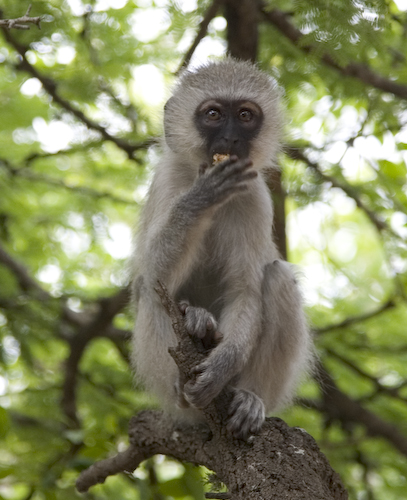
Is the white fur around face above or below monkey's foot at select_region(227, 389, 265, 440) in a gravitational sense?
above

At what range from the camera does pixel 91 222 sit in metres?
8.38

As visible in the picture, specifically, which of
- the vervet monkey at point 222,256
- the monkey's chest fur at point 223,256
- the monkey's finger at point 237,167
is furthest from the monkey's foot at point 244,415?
the monkey's finger at point 237,167

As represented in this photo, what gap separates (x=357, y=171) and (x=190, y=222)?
9.70ft

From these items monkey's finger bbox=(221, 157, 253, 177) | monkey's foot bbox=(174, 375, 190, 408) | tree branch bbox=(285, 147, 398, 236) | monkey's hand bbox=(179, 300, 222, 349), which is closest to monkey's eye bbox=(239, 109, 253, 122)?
tree branch bbox=(285, 147, 398, 236)

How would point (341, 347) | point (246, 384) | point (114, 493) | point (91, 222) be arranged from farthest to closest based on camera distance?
point (91, 222) → point (341, 347) → point (114, 493) → point (246, 384)

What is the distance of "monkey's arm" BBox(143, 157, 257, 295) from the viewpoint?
518cm

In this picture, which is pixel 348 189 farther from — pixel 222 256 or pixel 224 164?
pixel 224 164

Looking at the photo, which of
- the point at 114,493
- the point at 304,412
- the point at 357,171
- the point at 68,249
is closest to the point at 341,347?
the point at 304,412

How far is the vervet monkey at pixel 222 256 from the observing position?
5.23m

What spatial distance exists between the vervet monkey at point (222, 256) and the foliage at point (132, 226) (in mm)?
705

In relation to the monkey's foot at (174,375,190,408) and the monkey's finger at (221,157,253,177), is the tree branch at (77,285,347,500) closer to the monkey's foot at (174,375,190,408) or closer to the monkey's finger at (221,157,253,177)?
the monkey's foot at (174,375,190,408)

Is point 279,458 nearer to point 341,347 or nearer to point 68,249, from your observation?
point 341,347

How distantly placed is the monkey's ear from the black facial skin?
0.95 feet

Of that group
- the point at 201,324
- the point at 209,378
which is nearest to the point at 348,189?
the point at 201,324
